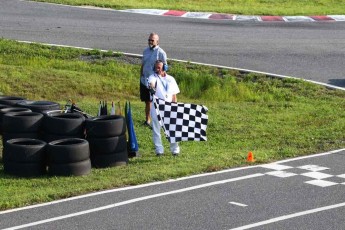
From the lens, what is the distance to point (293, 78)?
2002 centimetres

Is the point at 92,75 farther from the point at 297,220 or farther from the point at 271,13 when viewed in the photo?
the point at 271,13

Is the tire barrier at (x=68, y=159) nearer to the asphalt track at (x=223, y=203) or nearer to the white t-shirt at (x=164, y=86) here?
the asphalt track at (x=223, y=203)

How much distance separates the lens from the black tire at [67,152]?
462 inches

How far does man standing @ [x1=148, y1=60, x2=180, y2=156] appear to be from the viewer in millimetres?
13070

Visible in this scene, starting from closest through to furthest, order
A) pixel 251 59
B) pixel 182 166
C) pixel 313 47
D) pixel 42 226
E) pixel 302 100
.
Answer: pixel 42 226 < pixel 182 166 < pixel 302 100 < pixel 251 59 < pixel 313 47

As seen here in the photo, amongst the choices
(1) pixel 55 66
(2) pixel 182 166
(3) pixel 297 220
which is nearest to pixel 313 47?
(1) pixel 55 66

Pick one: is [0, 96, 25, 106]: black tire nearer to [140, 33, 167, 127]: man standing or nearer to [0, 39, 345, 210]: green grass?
[0, 39, 345, 210]: green grass

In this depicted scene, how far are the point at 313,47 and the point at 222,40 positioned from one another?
2.81 meters

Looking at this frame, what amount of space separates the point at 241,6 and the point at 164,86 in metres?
20.0

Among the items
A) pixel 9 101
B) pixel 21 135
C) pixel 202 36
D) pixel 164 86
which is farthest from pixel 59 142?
pixel 202 36

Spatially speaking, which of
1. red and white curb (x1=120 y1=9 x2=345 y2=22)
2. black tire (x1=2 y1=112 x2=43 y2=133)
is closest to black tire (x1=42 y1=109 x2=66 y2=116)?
black tire (x1=2 y1=112 x2=43 y2=133)

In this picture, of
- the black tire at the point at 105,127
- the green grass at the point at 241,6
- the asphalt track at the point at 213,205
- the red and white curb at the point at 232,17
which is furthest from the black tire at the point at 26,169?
the green grass at the point at 241,6

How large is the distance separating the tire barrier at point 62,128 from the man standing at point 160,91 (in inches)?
48.2

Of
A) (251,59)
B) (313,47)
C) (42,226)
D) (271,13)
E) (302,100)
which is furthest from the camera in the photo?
(271,13)
